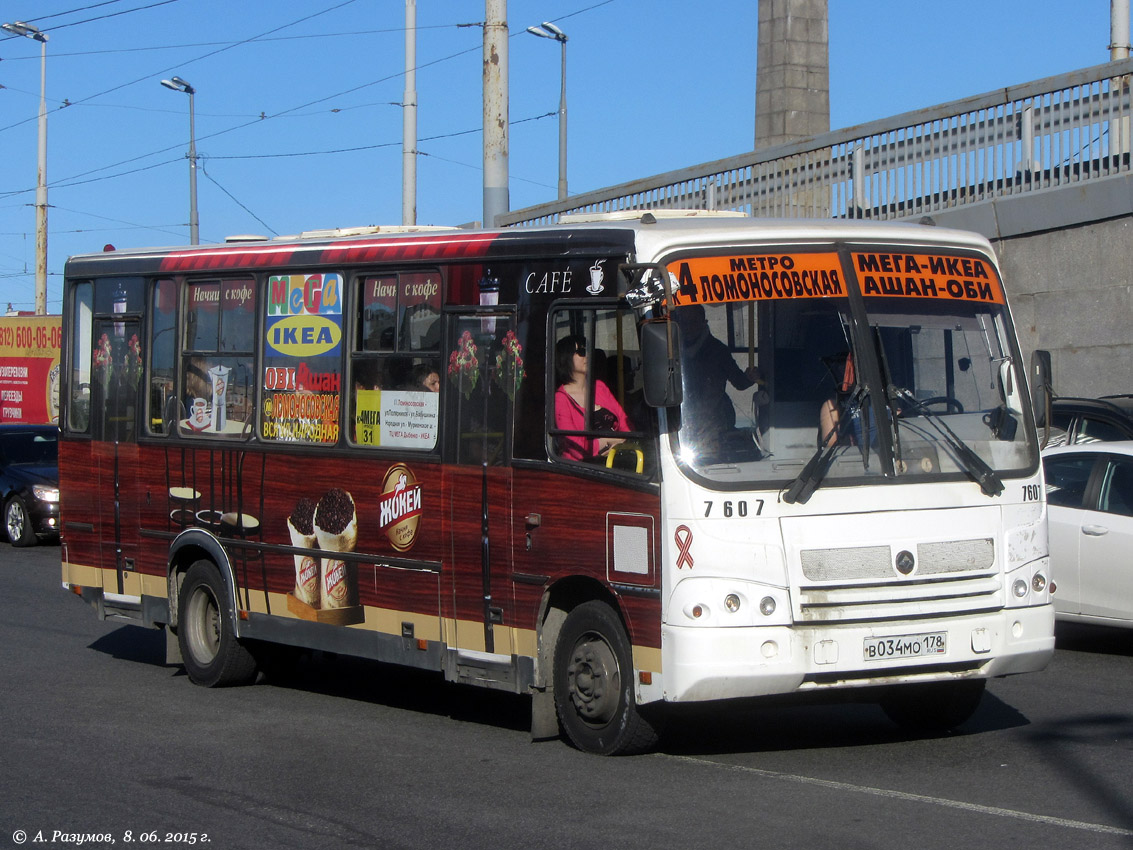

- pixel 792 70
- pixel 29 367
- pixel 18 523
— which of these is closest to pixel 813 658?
pixel 18 523

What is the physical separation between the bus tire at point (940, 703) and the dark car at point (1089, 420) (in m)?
5.01

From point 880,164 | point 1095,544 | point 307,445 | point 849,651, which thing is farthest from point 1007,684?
point 880,164

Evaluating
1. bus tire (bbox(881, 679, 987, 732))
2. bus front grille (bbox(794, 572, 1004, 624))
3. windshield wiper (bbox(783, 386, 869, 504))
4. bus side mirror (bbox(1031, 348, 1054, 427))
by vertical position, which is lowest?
bus tire (bbox(881, 679, 987, 732))

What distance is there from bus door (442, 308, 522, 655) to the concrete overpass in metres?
8.32

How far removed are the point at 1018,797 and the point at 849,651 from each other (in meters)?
1.00

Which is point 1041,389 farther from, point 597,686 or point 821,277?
point 597,686

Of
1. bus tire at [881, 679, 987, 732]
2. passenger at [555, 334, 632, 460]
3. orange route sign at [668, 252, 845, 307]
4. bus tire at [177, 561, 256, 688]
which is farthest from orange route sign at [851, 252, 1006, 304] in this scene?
bus tire at [177, 561, 256, 688]

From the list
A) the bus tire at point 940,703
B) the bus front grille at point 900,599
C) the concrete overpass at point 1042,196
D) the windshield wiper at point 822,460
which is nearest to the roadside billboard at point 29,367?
the concrete overpass at point 1042,196

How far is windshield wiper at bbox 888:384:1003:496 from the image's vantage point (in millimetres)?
7691

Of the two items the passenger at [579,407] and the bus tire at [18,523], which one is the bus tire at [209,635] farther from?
the bus tire at [18,523]

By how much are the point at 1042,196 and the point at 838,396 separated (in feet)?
39.0

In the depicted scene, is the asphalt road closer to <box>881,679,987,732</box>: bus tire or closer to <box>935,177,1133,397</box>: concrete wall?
<box>881,679,987,732</box>: bus tire

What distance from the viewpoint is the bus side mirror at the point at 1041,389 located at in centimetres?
823

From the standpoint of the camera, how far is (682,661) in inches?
283
